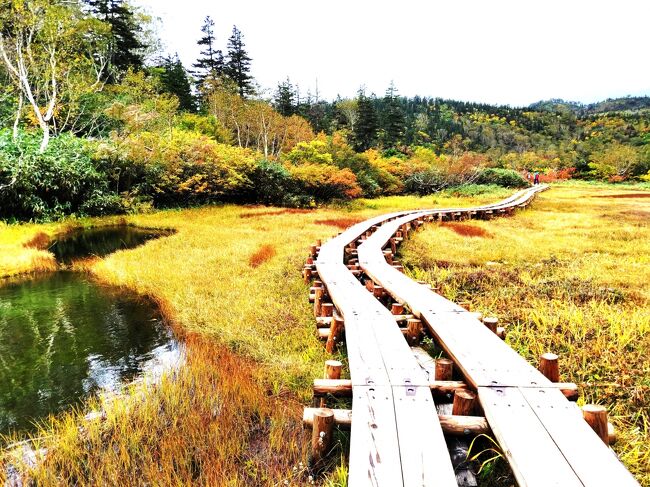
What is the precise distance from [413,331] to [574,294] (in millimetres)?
3298

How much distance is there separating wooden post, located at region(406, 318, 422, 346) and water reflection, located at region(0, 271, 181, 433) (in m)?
3.17

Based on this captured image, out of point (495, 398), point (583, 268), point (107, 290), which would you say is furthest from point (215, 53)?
point (495, 398)

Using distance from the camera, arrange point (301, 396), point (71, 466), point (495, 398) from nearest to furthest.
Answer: point (495, 398)
point (71, 466)
point (301, 396)

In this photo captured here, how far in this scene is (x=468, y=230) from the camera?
13.8m

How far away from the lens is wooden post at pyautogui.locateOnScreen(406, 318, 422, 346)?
14.6 feet

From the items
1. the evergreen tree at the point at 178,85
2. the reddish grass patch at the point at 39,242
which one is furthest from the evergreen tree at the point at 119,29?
the reddish grass patch at the point at 39,242

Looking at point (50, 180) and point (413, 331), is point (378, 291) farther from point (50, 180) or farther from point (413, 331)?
point (50, 180)

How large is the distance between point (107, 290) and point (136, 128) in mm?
18505

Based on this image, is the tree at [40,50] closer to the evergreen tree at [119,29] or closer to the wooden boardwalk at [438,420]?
the evergreen tree at [119,29]

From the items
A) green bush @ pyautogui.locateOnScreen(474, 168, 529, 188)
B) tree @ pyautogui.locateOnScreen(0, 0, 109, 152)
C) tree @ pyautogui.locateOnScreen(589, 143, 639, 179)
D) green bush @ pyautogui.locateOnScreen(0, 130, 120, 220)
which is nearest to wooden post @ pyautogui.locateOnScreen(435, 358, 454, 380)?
green bush @ pyautogui.locateOnScreen(0, 130, 120, 220)

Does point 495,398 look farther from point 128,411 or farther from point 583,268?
point 583,268

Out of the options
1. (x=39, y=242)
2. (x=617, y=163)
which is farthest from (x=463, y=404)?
(x=617, y=163)

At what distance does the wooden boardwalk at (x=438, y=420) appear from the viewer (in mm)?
2131

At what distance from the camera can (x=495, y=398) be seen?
9.15 ft
